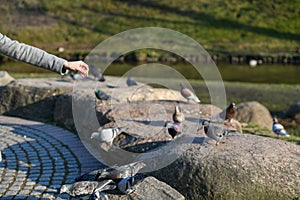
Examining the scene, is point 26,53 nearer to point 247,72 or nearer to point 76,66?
point 76,66

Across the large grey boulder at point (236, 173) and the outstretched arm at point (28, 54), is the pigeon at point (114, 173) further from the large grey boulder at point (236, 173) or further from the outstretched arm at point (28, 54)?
the outstretched arm at point (28, 54)

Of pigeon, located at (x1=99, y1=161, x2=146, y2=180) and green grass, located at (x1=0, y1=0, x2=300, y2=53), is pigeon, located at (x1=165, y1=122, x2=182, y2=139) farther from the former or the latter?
green grass, located at (x1=0, y1=0, x2=300, y2=53)

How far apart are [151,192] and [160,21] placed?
131ft

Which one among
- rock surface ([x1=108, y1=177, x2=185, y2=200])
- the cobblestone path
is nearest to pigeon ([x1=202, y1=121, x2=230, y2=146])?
rock surface ([x1=108, y1=177, x2=185, y2=200])

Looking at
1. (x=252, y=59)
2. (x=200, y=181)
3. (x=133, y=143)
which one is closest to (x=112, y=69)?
(x=252, y=59)

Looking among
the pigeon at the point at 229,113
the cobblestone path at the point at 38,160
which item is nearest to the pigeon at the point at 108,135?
the cobblestone path at the point at 38,160

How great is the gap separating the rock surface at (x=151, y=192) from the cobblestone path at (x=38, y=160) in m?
1.28

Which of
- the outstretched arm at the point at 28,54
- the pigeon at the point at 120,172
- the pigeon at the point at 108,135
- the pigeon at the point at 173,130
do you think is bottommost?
the pigeon at the point at 120,172

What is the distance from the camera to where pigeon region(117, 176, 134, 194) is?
615cm

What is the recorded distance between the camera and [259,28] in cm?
4269

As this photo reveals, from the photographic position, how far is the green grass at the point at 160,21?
1587 inches

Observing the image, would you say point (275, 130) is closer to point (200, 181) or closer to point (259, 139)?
point (259, 139)

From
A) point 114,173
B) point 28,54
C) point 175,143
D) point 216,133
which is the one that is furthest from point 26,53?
point 216,133

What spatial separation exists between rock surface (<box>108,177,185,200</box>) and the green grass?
31.9m
